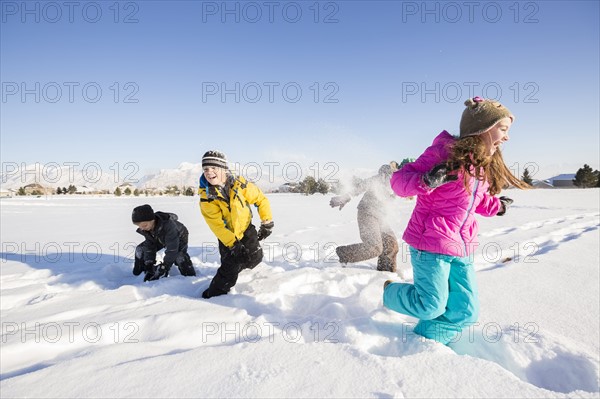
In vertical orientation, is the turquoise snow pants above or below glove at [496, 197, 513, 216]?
below

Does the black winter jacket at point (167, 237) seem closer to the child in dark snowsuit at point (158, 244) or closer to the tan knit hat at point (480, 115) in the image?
the child in dark snowsuit at point (158, 244)

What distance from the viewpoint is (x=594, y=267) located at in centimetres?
348

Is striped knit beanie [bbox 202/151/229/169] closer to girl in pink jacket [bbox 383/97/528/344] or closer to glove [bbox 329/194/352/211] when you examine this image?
glove [bbox 329/194/352/211]

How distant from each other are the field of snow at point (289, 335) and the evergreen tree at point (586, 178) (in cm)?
5418

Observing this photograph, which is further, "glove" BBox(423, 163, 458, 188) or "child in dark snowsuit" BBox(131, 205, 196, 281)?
"child in dark snowsuit" BBox(131, 205, 196, 281)

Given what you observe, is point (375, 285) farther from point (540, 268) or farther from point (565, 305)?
point (540, 268)

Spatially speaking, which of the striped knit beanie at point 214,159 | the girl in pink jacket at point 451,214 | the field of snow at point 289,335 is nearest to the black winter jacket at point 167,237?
the field of snow at point 289,335

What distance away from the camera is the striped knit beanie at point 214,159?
298 centimetres

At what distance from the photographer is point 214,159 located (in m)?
3.01

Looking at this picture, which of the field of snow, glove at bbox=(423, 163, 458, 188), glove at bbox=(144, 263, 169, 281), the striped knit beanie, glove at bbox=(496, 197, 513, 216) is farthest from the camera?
glove at bbox=(144, 263, 169, 281)

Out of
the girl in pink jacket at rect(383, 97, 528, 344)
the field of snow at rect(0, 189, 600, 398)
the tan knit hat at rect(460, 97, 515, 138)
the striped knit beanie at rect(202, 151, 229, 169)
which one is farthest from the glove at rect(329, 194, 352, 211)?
the tan knit hat at rect(460, 97, 515, 138)

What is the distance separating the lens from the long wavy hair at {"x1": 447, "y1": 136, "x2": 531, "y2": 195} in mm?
1805

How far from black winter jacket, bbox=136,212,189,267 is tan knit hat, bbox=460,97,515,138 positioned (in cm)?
313

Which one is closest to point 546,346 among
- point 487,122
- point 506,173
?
point 506,173
